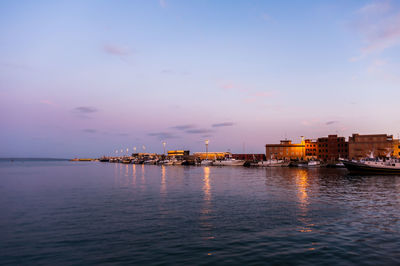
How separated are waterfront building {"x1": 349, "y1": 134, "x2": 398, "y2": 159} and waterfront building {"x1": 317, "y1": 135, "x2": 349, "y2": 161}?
12.4 metres

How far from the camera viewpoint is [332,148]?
191m

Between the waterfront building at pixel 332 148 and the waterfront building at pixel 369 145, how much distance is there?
12.4 meters

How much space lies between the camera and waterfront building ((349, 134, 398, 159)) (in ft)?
549

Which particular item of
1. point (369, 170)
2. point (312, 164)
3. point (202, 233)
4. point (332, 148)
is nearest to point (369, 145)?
point (332, 148)

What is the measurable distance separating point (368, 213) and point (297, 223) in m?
8.72

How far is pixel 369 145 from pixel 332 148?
2421cm

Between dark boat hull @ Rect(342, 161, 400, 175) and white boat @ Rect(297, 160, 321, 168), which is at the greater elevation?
dark boat hull @ Rect(342, 161, 400, 175)

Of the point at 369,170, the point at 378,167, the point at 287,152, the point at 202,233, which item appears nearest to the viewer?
the point at 202,233

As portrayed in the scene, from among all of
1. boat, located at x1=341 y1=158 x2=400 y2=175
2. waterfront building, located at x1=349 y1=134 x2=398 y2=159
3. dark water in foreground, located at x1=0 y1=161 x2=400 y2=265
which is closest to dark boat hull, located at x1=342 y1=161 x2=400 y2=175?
boat, located at x1=341 y1=158 x2=400 y2=175

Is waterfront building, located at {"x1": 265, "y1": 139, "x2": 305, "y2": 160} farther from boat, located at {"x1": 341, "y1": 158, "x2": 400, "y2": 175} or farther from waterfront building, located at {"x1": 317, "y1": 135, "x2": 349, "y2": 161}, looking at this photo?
boat, located at {"x1": 341, "y1": 158, "x2": 400, "y2": 175}

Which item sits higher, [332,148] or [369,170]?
[332,148]

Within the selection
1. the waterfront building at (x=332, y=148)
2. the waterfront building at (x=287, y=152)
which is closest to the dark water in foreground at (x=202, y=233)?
the waterfront building at (x=287, y=152)

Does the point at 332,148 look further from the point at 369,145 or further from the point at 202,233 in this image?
the point at 202,233

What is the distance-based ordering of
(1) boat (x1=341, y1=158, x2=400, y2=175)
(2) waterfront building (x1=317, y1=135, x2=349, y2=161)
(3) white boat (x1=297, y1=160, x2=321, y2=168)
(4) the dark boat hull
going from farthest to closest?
(2) waterfront building (x1=317, y1=135, x2=349, y2=161) < (3) white boat (x1=297, y1=160, x2=321, y2=168) < (4) the dark boat hull < (1) boat (x1=341, y1=158, x2=400, y2=175)
